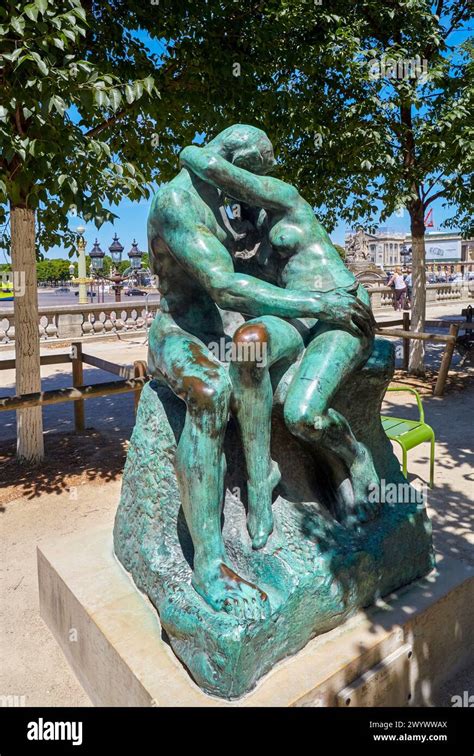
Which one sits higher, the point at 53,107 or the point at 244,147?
the point at 53,107

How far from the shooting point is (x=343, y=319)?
9.04ft

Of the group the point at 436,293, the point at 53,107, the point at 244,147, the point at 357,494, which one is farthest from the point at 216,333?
the point at 436,293

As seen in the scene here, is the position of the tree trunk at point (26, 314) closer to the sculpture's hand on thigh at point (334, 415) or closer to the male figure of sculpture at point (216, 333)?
the male figure of sculpture at point (216, 333)

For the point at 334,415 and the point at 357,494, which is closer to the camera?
the point at 334,415

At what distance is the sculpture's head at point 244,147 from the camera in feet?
9.64

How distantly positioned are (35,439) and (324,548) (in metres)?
4.19

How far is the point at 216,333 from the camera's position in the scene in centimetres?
311

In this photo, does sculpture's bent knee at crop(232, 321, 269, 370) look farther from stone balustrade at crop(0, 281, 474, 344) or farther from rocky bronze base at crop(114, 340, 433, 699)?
stone balustrade at crop(0, 281, 474, 344)

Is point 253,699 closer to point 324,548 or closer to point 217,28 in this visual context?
point 324,548

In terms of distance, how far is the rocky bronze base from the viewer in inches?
93.4

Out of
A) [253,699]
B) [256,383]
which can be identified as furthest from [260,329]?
[253,699]

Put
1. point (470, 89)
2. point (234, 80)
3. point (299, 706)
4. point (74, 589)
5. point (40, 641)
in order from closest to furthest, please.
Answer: point (299, 706)
point (74, 589)
point (40, 641)
point (234, 80)
point (470, 89)

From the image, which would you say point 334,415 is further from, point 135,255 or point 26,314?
point 135,255

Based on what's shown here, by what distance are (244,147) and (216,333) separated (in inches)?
35.3
